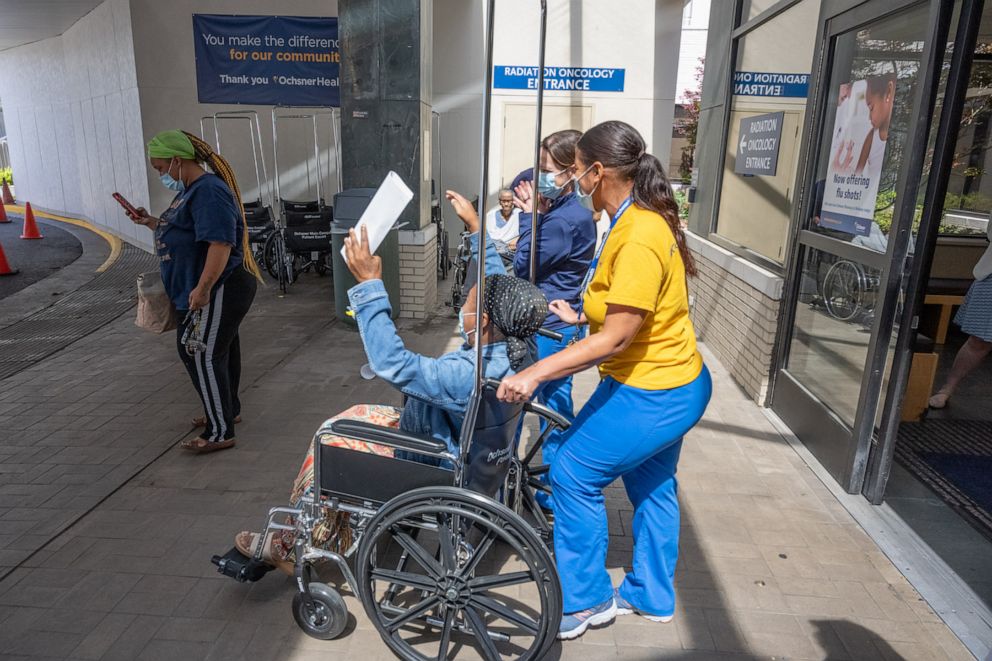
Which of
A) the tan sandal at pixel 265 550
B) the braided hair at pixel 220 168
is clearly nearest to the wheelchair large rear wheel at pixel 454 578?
the tan sandal at pixel 265 550

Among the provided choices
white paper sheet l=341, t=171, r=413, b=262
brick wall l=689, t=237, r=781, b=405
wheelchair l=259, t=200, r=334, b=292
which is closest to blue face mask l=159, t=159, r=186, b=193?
white paper sheet l=341, t=171, r=413, b=262

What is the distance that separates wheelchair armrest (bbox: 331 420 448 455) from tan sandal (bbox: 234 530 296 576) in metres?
0.65

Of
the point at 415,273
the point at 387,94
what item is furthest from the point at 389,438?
the point at 387,94

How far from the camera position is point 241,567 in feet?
8.38

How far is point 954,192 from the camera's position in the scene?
24.9ft

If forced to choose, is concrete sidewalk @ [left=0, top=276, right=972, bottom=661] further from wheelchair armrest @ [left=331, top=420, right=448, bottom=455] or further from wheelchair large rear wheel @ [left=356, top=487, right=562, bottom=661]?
wheelchair armrest @ [left=331, top=420, right=448, bottom=455]

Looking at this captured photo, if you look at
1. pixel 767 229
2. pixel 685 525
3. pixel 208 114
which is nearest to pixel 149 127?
pixel 208 114

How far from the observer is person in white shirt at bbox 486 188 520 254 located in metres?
4.97

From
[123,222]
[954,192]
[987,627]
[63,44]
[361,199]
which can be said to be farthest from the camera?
[63,44]

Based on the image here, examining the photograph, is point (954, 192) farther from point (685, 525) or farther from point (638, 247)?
point (638, 247)

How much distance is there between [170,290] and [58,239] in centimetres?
1080

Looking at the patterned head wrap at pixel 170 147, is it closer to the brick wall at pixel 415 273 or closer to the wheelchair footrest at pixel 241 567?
the wheelchair footrest at pixel 241 567

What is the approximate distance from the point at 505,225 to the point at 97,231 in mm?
11388

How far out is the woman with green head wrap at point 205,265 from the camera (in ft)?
12.0
